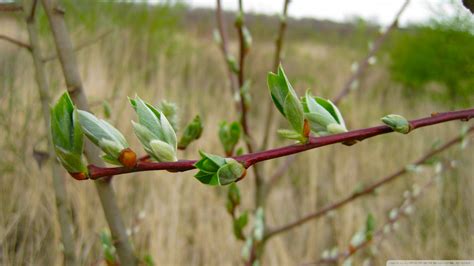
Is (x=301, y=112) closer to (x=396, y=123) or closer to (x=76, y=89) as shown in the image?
(x=396, y=123)

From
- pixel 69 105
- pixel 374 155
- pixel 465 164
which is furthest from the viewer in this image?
pixel 374 155

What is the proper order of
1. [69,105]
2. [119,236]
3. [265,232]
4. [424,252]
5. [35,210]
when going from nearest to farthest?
[69,105] < [119,236] < [265,232] < [35,210] < [424,252]

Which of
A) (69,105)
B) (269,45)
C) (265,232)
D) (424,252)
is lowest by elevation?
(424,252)

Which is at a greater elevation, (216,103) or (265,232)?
(216,103)

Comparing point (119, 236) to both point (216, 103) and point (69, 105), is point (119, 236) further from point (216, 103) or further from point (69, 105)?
point (216, 103)

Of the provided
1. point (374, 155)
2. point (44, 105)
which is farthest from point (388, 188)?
point (44, 105)

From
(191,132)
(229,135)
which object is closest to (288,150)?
(191,132)

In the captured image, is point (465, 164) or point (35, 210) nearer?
point (35, 210)

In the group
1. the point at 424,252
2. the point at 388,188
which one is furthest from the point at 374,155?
the point at 424,252
